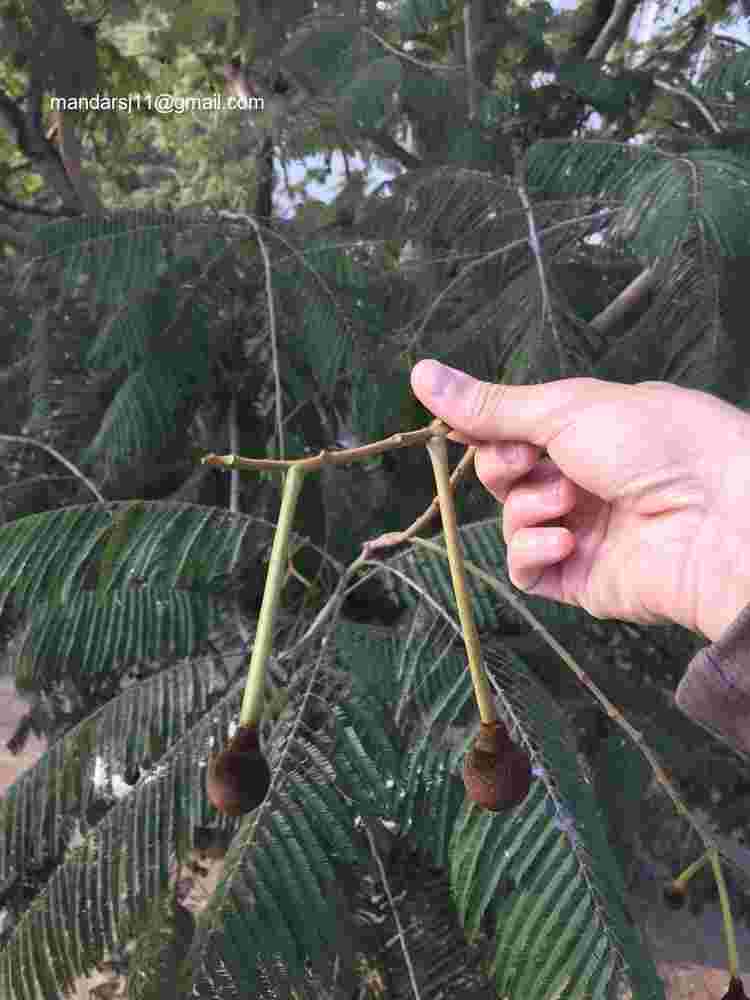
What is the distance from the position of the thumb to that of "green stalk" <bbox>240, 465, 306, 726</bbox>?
0.70 ft

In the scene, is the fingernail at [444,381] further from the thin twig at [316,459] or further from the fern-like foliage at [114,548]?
the fern-like foliage at [114,548]

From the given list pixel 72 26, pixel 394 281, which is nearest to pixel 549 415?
pixel 394 281

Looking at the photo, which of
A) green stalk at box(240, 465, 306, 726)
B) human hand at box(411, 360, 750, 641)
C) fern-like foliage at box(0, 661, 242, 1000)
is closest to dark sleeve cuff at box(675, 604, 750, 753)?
human hand at box(411, 360, 750, 641)

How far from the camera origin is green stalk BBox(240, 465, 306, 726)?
0.38 metres

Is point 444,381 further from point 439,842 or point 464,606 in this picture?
point 439,842

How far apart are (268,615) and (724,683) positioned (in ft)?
1.21

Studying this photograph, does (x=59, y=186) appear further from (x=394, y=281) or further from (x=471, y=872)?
(x=471, y=872)

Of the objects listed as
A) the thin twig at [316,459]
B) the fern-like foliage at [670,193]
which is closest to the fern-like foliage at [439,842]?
the thin twig at [316,459]

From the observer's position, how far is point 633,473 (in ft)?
2.29

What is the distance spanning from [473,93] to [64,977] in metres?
1.67

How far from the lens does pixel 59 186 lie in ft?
6.99

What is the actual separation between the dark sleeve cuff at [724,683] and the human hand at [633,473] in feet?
0.31

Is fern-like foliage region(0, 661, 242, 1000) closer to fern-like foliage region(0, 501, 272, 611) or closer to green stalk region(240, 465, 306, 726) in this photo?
fern-like foliage region(0, 501, 272, 611)

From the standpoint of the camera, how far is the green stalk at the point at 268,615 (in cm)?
38
